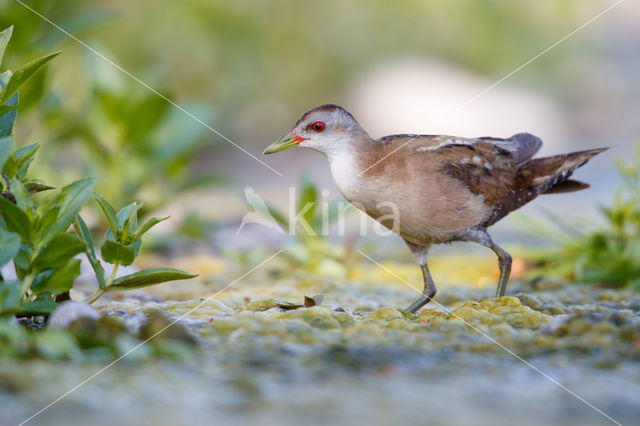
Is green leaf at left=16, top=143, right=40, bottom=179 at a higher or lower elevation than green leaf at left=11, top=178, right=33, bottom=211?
higher

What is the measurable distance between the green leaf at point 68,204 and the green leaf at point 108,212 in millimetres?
78

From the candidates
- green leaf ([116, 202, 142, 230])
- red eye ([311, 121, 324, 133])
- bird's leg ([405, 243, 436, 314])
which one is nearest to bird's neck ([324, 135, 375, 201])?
red eye ([311, 121, 324, 133])

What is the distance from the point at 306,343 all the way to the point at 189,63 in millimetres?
5494

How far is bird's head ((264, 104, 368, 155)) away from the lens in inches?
125

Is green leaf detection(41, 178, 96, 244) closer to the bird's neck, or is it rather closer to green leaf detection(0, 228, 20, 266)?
green leaf detection(0, 228, 20, 266)

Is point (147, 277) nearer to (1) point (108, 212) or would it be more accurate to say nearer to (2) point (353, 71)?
(1) point (108, 212)

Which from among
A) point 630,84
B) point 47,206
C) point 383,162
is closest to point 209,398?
point 47,206

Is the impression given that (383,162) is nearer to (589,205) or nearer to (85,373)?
(85,373)

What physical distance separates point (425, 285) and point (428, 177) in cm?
50

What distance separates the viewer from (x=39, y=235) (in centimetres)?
216

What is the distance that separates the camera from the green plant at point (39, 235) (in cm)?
208

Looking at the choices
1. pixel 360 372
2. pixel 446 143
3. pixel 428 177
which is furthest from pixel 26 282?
pixel 446 143

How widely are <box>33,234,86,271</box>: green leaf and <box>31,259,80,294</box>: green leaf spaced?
25 mm

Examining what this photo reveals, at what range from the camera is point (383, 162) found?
3.08m
